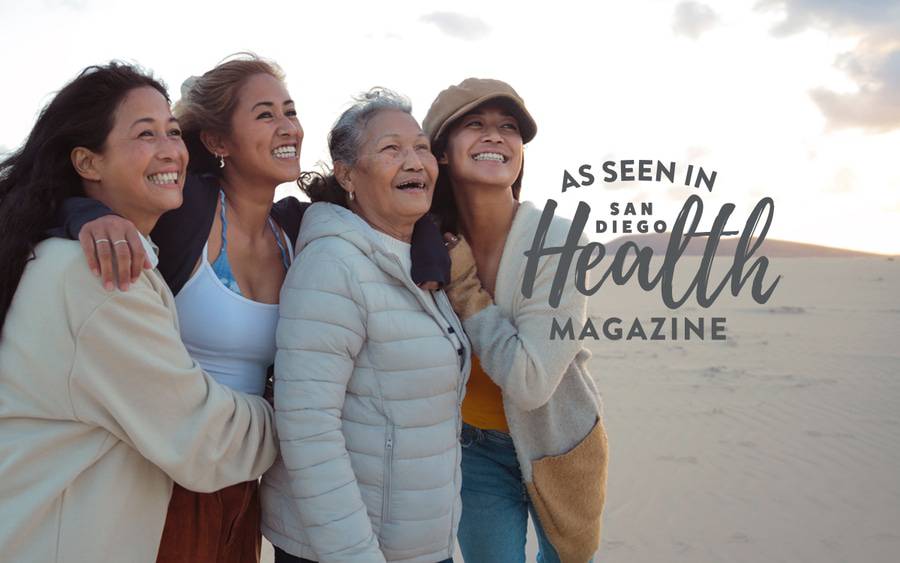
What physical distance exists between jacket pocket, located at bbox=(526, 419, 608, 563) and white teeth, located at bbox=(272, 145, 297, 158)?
57.9 inches

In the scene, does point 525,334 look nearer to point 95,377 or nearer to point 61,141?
point 95,377

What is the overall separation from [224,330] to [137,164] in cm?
59

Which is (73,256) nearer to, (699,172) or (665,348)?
(699,172)

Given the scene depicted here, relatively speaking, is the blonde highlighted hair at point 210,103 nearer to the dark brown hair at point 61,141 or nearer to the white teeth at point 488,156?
the dark brown hair at point 61,141

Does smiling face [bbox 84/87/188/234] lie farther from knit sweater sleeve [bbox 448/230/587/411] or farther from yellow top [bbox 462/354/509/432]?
yellow top [bbox 462/354/509/432]

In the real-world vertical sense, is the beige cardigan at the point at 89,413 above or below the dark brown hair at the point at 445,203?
below

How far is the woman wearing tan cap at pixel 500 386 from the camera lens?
2.78 m

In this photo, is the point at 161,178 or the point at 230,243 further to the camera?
the point at 230,243

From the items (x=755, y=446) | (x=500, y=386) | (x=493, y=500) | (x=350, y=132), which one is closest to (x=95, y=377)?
(x=350, y=132)

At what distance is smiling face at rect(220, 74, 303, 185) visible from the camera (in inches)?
108

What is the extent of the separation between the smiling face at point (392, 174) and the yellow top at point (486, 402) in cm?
68

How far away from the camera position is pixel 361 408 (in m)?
2.35

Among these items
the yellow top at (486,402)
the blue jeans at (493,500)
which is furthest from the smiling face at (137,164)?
the blue jeans at (493,500)

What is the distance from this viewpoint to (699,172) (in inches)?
139
